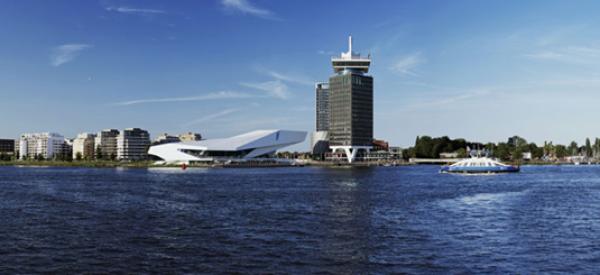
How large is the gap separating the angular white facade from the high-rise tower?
23.4 meters

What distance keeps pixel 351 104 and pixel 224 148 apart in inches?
1831

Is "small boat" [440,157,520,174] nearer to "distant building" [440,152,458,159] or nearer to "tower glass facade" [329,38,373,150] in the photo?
"distant building" [440,152,458,159]

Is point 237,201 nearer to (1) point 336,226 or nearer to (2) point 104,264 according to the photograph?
(1) point 336,226

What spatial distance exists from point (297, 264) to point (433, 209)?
16379 millimetres

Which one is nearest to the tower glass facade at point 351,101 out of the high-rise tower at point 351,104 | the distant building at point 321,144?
the high-rise tower at point 351,104

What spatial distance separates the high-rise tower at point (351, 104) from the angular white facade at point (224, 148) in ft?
76.8

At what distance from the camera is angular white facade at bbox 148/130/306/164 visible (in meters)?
136

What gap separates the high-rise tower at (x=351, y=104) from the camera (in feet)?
543

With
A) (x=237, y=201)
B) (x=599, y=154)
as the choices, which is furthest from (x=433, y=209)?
(x=599, y=154)

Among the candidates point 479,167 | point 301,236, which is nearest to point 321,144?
point 479,167

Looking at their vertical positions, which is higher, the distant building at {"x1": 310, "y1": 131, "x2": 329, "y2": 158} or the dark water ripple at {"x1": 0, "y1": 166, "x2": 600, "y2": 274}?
the distant building at {"x1": 310, "y1": 131, "x2": 329, "y2": 158}

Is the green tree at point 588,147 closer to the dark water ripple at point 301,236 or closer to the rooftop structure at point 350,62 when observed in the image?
the rooftop structure at point 350,62

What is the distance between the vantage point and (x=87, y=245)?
61.4 feet

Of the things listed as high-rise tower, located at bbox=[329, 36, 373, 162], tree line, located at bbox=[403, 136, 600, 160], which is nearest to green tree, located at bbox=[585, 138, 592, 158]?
tree line, located at bbox=[403, 136, 600, 160]
